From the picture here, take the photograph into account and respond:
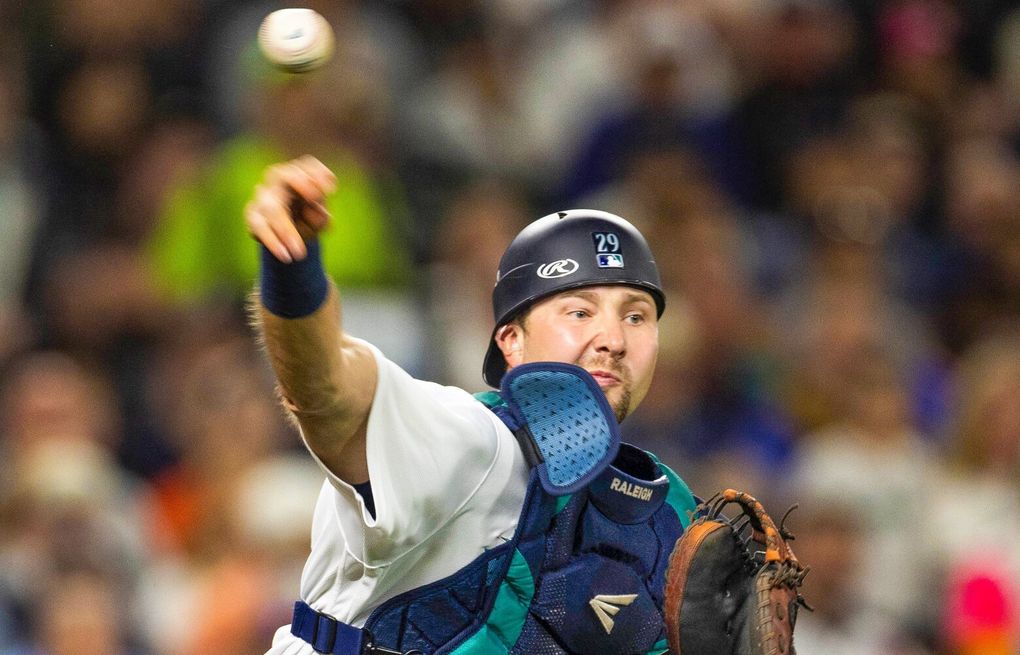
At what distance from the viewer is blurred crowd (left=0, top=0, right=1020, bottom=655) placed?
6.48 metres

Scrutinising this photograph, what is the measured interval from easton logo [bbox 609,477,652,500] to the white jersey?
21cm

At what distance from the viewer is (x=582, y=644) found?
11.2 feet

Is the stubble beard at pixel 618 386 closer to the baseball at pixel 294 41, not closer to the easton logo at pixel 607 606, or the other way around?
the easton logo at pixel 607 606

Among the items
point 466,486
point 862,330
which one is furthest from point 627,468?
point 862,330

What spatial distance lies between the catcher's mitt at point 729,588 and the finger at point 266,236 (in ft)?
3.34

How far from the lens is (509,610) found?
335 centimetres

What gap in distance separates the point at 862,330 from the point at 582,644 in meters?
4.65

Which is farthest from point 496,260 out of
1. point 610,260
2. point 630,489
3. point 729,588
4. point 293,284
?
point 293,284

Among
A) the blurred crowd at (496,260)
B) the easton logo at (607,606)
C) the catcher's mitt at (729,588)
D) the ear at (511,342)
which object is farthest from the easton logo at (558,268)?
the blurred crowd at (496,260)

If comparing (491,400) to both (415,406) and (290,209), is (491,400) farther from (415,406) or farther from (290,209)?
(290,209)

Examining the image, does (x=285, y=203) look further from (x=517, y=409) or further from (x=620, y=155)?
(x=620, y=155)

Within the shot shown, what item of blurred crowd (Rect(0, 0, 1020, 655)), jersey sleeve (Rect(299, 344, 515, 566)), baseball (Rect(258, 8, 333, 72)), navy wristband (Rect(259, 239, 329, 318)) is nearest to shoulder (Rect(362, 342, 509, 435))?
jersey sleeve (Rect(299, 344, 515, 566))

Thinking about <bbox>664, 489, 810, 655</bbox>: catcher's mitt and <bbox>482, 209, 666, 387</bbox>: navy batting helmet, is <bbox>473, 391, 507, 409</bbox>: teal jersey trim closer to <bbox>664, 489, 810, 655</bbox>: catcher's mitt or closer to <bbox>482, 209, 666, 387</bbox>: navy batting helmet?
<bbox>482, 209, 666, 387</bbox>: navy batting helmet

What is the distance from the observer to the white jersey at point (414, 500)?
317 cm
